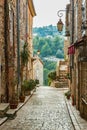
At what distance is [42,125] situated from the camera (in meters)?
14.5

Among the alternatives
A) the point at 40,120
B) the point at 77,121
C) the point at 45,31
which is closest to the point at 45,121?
the point at 40,120

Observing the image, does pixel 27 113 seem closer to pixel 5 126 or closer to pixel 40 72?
pixel 5 126

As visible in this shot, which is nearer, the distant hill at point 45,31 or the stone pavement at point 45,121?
the stone pavement at point 45,121

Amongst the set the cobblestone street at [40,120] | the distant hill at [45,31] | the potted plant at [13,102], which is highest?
the distant hill at [45,31]

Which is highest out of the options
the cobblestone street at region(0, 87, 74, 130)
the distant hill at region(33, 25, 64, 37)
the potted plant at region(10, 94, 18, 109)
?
the distant hill at region(33, 25, 64, 37)

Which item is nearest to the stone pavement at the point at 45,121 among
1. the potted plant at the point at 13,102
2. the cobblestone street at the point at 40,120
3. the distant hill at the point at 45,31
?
the cobblestone street at the point at 40,120

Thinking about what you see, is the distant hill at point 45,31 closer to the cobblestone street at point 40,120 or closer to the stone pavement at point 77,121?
the cobblestone street at point 40,120

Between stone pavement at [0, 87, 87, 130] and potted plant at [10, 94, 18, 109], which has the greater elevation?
potted plant at [10, 94, 18, 109]

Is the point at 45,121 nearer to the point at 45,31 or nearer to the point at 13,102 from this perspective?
the point at 13,102

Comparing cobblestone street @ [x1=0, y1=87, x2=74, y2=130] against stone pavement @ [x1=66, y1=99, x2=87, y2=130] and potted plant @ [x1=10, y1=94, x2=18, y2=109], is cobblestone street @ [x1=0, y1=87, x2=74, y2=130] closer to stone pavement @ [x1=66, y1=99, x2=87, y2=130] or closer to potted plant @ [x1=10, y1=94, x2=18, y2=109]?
stone pavement @ [x1=66, y1=99, x2=87, y2=130]

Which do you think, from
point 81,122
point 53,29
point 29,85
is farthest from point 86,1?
point 53,29

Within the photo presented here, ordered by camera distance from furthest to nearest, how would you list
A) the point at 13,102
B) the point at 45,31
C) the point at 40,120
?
the point at 45,31, the point at 13,102, the point at 40,120

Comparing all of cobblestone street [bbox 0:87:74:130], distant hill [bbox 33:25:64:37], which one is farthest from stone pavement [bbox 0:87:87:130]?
distant hill [bbox 33:25:64:37]

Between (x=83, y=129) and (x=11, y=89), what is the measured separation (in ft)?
23.6
